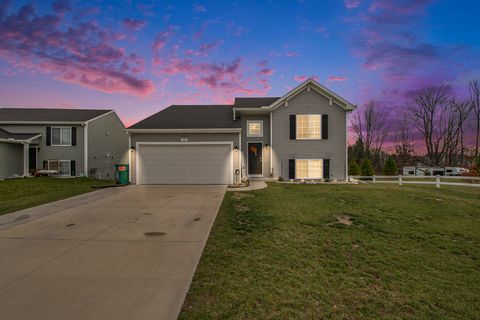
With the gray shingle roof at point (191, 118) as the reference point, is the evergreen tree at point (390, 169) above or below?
below

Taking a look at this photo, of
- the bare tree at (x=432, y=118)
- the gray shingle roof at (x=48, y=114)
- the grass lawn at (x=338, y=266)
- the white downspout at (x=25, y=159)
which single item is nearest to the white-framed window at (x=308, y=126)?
the grass lawn at (x=338, y=266)

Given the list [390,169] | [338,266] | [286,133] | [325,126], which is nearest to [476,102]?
[390,169]

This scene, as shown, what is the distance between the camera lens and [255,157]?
15.5 m

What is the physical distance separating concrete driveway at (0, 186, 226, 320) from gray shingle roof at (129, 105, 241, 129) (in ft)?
26.0

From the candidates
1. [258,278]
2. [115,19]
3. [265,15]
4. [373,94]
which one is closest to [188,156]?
[115,19]

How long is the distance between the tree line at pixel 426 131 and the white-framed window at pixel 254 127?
57.3ft

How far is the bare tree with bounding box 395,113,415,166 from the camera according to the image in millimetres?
35844

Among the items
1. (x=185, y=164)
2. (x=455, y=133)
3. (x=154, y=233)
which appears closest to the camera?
(x=154, y=233)

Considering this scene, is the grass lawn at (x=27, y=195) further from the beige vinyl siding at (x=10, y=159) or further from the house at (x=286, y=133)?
the beige vinyl siding at (x=10, y=159)

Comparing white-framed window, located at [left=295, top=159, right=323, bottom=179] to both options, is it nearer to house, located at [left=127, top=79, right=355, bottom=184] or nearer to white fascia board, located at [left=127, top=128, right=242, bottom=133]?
house, located at [left=127, top=79, right=355, bottom=184]

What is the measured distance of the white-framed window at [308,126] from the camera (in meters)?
15.2

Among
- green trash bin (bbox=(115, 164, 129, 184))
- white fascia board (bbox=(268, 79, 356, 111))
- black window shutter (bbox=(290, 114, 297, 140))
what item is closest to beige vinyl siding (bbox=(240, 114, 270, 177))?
white fascia board (bbox=(268, 79, 356, 111))

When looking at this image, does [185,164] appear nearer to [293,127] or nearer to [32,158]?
[293,127]

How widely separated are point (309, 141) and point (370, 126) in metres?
24.8
